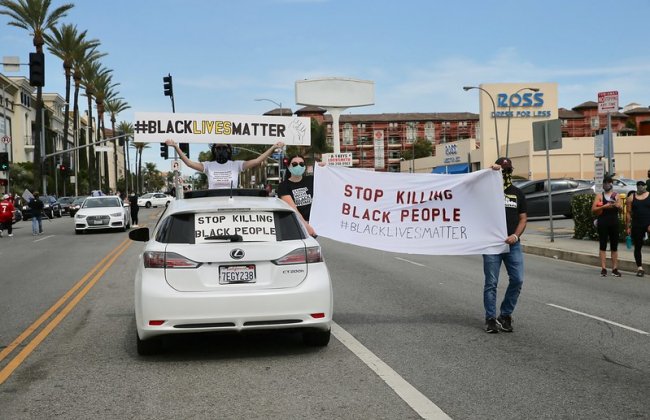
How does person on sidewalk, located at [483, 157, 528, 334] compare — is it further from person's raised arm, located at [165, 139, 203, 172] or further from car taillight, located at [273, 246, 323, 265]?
person's raised arm, located at [165, 139, 203, 172]

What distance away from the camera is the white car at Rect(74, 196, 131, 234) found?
27.4m

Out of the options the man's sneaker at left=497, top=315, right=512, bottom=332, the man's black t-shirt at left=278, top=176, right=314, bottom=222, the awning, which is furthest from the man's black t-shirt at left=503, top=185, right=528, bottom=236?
the awning

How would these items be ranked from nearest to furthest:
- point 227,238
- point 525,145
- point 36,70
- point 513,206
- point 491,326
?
point 227,238 → point 491,326 → point 513,206 → point 36,70 → point 525,145

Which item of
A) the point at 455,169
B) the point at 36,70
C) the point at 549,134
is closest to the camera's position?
the point at 549,134

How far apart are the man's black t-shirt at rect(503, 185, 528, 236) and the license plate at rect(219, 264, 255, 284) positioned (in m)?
3.24

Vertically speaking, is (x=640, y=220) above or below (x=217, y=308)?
above

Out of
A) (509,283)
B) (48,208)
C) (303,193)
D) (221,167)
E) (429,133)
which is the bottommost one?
(509,283)

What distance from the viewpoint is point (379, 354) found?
674 cm

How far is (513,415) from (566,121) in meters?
128

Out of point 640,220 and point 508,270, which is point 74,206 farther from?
point 508,270

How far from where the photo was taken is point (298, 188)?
8719 mm

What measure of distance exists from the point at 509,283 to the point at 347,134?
424 ft

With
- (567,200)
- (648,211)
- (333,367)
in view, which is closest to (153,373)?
(333,367)

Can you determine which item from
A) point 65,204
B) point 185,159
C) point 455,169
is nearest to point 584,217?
point 185,159
